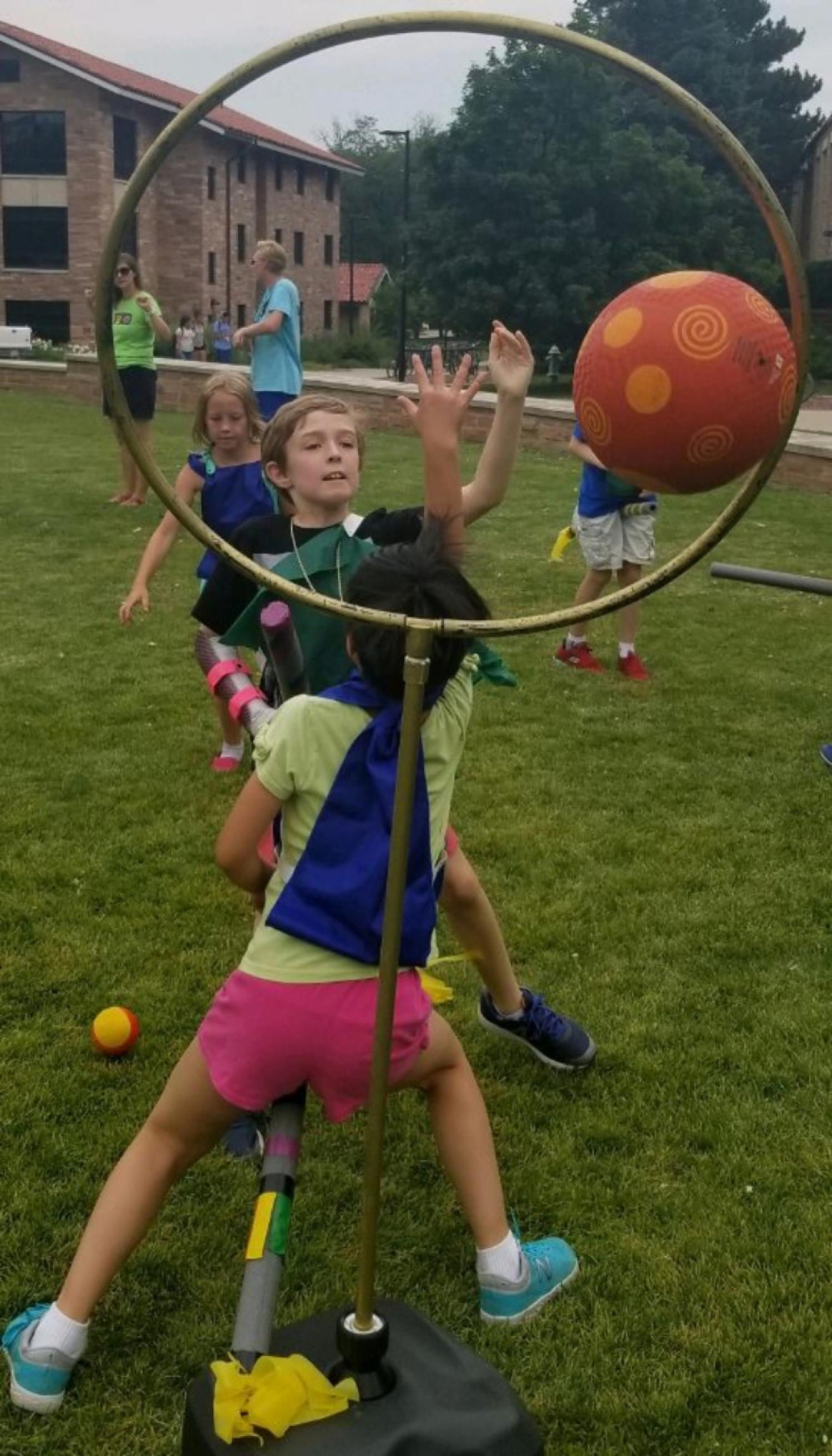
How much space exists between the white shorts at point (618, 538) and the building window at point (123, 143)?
120 ft

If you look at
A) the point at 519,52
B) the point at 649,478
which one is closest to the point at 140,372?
the point at 519,52

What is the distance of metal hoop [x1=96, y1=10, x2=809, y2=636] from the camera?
1.50 meters

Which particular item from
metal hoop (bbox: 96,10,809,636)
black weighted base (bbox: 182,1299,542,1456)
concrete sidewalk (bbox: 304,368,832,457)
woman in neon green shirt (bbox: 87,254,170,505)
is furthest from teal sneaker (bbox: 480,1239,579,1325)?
concrete sidewalk (bbox: 304,368,832,457)

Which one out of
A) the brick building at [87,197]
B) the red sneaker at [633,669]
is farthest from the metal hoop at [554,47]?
the brick building at [87,197]

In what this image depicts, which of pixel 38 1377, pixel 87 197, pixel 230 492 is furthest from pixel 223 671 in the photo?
pixel 87 197

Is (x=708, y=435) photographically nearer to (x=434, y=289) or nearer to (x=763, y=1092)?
(x=763, y=1092)

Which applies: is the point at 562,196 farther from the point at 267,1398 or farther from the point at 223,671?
the point at 267,1398

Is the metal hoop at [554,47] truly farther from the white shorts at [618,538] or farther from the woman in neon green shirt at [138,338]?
the woman in neon green shirt at [138,338]

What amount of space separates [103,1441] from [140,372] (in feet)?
31.3

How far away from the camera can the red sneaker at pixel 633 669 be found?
22.7 feet

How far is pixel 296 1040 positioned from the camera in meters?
2.13

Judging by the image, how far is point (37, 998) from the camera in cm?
356

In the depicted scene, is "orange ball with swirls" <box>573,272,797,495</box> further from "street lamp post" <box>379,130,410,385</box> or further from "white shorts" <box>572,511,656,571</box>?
"white shorts" <box>572,511,656,571</box>

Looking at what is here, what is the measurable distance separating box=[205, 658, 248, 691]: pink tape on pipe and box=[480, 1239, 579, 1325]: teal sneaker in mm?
1283
